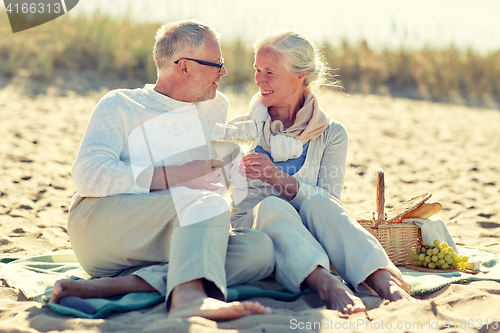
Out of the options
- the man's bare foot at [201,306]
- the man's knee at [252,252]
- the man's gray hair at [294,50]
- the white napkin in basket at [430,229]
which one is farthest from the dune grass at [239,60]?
the man's bare foot at [201,306]

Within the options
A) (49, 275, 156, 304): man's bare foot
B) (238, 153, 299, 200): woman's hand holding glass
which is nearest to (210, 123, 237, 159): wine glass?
(238, 153, 299, 200): woman's hand holding glass

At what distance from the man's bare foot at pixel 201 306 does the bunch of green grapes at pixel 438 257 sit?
1740mm

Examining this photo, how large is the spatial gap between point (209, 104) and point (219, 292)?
57.0 inches

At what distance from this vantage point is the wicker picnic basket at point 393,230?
3.47 metres

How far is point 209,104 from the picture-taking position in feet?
11.0

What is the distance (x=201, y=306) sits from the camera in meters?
2.11

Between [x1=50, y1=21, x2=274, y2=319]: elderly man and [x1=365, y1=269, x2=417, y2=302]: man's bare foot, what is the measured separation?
0.58 meters

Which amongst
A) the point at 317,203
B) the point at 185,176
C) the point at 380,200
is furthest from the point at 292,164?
the point at 185,176

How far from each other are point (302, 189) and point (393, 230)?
0.82m

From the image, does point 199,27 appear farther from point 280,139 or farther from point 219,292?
point 219,292

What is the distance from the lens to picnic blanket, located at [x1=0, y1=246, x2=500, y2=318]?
2346 millimetres

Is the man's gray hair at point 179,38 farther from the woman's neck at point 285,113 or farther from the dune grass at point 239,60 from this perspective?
the dune grass at point 239,60

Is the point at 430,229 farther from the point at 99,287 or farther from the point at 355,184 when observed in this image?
the point at 355,184

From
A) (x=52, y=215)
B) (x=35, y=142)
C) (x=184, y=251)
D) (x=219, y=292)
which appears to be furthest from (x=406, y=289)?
(x=35, y=142)
